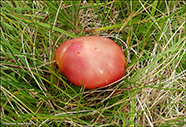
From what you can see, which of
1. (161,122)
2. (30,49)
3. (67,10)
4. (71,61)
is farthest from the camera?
(67,10)

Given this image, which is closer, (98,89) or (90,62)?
(90,62)

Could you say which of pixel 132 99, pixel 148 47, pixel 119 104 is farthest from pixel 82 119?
pixel 148 47

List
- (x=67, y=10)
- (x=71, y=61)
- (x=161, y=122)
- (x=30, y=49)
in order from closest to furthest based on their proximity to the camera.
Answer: (x=71, y=61) → (x=161, y=122) → (x=30, y=49) → (x=67, y=10)

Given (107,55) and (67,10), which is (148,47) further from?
(67,10)

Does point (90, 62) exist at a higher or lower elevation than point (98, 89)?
higher

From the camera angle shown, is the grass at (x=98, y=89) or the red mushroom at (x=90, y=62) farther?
the grass at (x=98, y=89)
